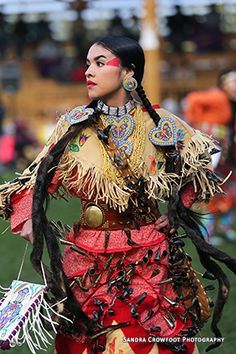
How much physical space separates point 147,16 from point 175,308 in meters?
11.7

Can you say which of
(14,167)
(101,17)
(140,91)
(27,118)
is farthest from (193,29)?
(140,91)

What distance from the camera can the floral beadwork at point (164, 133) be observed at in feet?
13.5

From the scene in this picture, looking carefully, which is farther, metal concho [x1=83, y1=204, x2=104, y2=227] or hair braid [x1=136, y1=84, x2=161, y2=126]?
hair braid [x1=136, y1=84, x2=161, y2=126]

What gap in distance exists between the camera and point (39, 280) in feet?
23.2

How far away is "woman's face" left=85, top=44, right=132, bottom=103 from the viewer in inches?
161

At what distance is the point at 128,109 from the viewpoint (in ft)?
13.6

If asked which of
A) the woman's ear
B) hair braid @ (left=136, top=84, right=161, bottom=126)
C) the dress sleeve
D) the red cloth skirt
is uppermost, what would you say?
the woman's ear

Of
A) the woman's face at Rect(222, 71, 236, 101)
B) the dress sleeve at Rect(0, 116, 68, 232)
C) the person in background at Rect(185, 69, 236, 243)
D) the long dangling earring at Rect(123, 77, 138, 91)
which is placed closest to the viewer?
the dress sleeve at Rect(0, 116, 68, 232)

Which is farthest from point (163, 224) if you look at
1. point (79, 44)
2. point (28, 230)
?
point (79, 44)

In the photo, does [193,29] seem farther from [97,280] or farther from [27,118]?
[97,280]

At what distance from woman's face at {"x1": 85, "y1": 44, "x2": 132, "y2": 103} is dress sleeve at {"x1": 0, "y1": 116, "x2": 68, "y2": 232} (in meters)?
0.20

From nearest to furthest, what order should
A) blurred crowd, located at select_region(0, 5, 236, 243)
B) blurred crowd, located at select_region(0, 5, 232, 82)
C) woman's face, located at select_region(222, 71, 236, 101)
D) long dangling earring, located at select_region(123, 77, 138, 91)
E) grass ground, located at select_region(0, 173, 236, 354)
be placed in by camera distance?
1. long dangling earring, located at select_region(123, 77, 138, 91)
2. grass ground, located at select_region(0, 173, 236, 354)
3. woman's face, located at select_region(222, 71, 236, 101)
4. blurred crowd, located at select_region(0, 5, 236, 243)
5. blurred crowd, located at select_region(0, 5, 232, 82)

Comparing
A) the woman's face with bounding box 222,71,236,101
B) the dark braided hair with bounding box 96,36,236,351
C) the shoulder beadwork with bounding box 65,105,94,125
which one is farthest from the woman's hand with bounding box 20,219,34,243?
the woman's face with bounding box 222,71,236,101

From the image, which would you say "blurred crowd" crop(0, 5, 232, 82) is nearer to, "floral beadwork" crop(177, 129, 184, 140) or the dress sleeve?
"floral beadwork" crop(177, 129, 184, 140)
